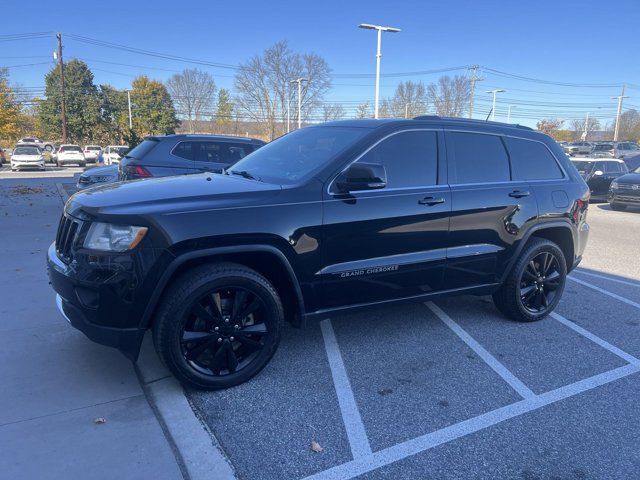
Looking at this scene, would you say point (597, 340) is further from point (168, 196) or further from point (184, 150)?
point (184, 150)

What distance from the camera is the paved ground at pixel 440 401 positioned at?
2.68m

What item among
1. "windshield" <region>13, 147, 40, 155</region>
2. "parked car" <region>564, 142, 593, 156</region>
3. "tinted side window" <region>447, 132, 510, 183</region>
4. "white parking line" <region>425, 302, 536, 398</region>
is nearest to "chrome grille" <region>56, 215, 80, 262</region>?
"tinted side window" <region>447, 132, 510, 183</region>

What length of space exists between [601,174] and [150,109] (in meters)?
54.7

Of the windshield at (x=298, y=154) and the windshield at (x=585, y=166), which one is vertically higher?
the windshield at (x=298, y=154)

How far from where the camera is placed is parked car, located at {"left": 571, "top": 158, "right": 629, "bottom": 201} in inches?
635

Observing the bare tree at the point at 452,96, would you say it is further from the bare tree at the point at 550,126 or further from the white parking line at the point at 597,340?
the white parking line at the point at 597,340

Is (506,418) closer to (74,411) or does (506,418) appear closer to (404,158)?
(404,158)

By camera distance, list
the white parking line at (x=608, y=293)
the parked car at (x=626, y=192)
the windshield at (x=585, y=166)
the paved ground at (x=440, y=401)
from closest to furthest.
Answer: the paved ground at (x=440, y=401) → the white parking line at (x=608, y=293) → the parked car at (x=626, y=192) → the windshield at (x=585, y=166)

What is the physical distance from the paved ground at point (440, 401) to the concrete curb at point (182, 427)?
3.1 inches

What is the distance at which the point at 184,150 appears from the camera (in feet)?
28.0

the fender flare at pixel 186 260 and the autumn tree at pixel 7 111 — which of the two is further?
the autumn tree at pixel 7 111

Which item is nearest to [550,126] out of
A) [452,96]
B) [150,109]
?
[452,96]

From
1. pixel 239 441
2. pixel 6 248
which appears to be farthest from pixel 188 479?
pixel 6 248

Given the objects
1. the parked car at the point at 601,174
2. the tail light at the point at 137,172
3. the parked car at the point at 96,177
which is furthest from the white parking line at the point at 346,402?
the parked car at the point at 601,174
